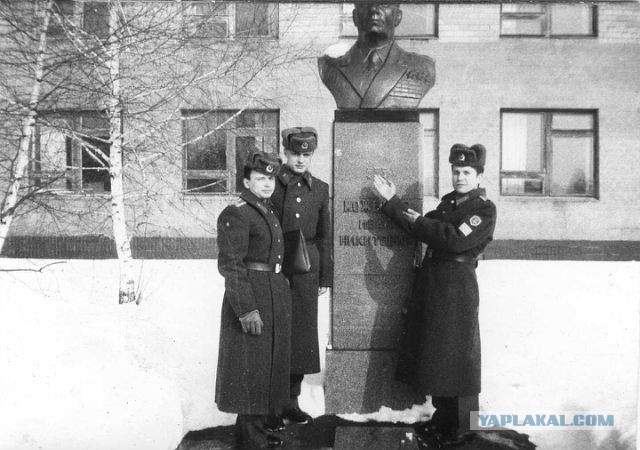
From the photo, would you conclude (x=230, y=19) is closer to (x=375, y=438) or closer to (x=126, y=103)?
(x=126, y=103)

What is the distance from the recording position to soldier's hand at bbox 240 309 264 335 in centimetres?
341

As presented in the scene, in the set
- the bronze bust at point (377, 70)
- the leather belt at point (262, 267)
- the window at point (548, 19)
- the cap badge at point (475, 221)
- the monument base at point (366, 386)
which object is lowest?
the monument base at point (366, 386)

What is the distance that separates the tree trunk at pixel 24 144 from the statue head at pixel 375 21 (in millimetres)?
2045

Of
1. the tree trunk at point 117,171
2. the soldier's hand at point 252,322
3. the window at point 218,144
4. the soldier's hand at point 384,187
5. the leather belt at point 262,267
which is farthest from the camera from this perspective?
the window at point 218,144

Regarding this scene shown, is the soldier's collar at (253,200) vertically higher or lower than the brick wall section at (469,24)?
lower

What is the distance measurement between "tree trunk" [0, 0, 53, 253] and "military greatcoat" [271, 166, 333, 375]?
1651 mm

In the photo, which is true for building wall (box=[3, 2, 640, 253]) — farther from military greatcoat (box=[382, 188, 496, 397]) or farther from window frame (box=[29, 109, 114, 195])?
military greatcoat (box=[382, 188, 496, 397])

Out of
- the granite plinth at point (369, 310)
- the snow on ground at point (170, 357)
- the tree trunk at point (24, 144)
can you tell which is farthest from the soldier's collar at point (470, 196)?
the tree trunk at point (24, 144)

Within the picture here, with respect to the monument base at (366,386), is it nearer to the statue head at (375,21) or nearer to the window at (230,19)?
the statue head at (375,21)

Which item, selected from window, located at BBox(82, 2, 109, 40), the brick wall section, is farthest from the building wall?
window, located at BBox(82, 2, 109, 40)

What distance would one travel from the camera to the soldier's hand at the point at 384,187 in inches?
158

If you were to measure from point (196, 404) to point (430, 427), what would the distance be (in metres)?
1.56

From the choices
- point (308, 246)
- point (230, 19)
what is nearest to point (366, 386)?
point (308, 246)

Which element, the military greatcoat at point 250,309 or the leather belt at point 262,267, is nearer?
the military greatcoat at point 250,309
